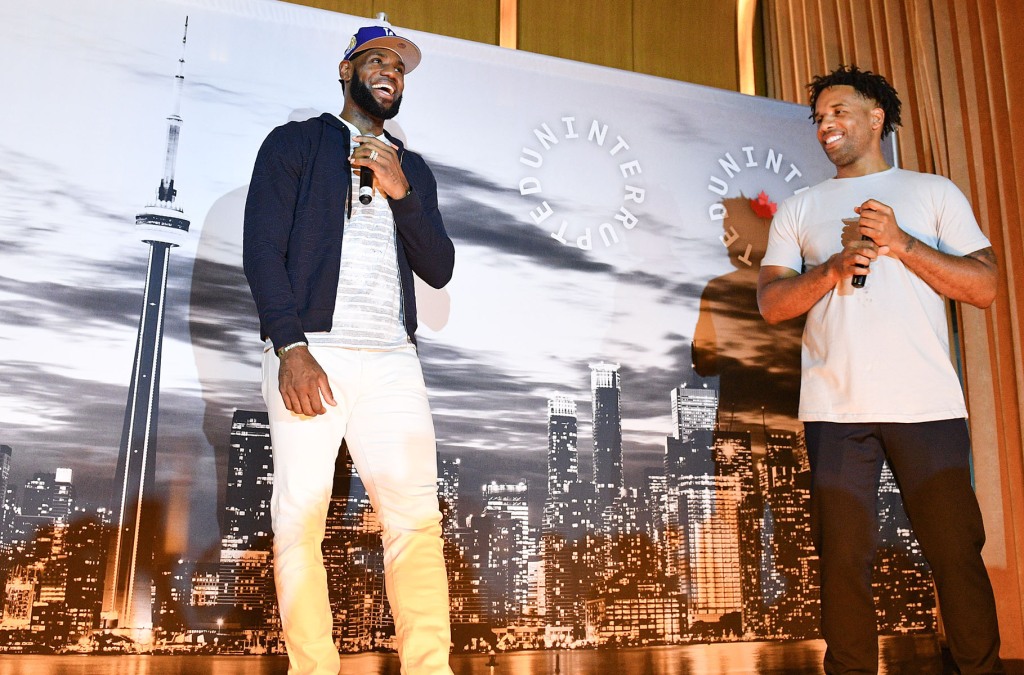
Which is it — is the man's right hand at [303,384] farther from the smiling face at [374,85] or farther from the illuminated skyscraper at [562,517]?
the illuminated skyscraper at [562,517]

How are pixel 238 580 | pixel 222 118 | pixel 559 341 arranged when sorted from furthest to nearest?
pixel 559 341 < pixel 222 118 < pixel 238 580

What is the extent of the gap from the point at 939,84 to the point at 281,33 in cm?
226

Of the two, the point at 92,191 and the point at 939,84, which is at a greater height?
the point at 939,84

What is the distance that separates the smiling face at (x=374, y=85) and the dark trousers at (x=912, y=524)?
53.2 inches

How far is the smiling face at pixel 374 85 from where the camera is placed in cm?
208

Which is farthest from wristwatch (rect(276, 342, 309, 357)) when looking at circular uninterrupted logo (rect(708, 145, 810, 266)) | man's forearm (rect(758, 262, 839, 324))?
circular uninterrupted logo (rect(708, 145, 810, 266))

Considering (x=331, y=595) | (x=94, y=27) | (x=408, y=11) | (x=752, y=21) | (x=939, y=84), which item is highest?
(x=752, y=21)

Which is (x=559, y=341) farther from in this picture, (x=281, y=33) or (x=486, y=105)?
(x=281, y=33)

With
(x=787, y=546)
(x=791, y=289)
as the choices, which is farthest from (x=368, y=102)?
(x=787, y=546)

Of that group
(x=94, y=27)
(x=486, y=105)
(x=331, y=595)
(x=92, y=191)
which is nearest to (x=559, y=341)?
(x=486, y=105)

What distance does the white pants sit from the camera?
1.72m

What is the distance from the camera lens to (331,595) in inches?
94.9

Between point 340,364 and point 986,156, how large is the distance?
233cm

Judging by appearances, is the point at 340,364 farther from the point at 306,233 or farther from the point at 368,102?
the point at 368,102
